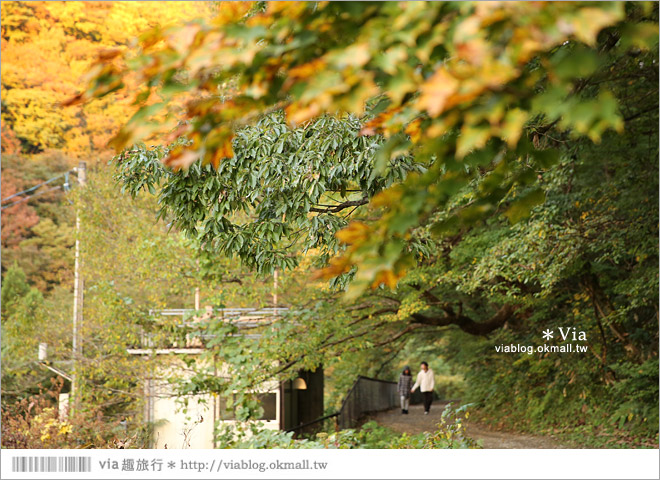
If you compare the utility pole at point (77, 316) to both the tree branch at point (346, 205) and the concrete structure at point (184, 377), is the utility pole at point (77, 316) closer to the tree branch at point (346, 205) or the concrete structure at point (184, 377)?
the concrete structure at point (184, 377)

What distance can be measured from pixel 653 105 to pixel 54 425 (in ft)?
26.6

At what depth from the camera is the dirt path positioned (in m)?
8.55

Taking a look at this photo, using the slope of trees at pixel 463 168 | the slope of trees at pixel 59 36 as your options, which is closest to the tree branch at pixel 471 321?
the slope of trees at pixel 463 168

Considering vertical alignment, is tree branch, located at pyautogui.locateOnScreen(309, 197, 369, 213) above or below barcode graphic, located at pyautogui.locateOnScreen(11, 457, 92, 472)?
above

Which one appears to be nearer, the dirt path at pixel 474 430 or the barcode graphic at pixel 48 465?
the barcode graphic at pixel 48 465

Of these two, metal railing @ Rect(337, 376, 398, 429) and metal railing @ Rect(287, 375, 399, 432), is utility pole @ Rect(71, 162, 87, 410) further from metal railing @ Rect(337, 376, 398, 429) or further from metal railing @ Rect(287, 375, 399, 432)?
metal railing @ Rect(337, 376, 398, 429)

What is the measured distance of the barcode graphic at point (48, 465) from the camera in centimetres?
386

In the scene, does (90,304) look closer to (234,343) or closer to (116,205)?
Answer: (116,205)

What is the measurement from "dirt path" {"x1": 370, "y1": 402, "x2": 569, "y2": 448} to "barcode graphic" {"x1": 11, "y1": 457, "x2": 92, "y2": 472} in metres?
4.27

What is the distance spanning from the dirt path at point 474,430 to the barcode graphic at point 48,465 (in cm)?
427

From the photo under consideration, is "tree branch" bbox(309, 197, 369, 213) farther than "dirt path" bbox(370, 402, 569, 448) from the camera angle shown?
No

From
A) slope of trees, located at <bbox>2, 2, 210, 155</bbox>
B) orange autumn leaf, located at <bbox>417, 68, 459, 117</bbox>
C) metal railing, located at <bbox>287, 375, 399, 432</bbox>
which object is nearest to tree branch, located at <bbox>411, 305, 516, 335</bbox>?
metal railing, located at <bbox>287, 375, 399, 432</bbox>

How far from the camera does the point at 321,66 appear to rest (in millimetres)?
1276

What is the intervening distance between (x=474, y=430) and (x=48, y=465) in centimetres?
775
